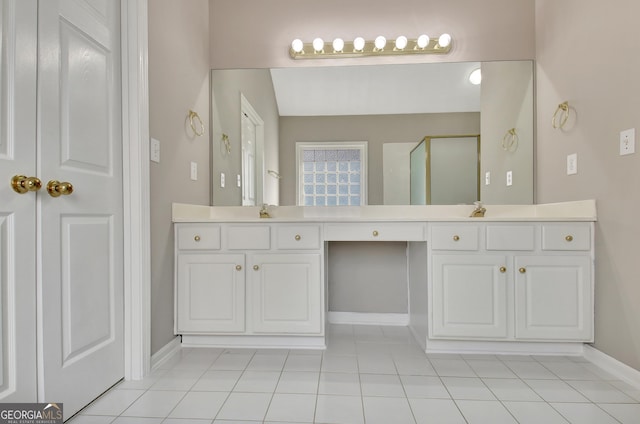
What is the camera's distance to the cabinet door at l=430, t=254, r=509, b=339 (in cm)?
183

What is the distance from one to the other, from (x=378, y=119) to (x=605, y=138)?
1265mm

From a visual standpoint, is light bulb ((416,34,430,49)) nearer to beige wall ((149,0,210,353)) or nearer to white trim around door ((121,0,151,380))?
beige wall ((149,0,210,353))

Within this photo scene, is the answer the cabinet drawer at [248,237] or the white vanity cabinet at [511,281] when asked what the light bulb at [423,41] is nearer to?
the white vanity cabinet at [511,281]

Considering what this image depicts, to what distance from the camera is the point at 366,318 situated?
248cm

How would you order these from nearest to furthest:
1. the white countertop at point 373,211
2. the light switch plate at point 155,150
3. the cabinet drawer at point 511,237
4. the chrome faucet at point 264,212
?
the light switch plate at point 155,150 → the cabinet drawer at point 511,237 → the white countertop at point 373,211 → the chrome faucet at point 264,212

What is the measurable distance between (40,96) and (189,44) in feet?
3.85

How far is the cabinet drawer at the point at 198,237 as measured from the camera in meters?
1.94

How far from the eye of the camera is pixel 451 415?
130 centimetres

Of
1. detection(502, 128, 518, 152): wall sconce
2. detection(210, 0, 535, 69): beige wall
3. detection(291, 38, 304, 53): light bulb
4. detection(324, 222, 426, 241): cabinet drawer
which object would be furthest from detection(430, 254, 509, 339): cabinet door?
detection(291, 38, 304, 53): light bulb

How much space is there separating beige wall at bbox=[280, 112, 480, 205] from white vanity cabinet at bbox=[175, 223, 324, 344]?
544 millimetres

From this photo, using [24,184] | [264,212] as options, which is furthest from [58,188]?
[264,212]

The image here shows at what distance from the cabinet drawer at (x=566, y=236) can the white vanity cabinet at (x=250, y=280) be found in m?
1.24

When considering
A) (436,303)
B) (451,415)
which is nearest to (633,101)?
(436,303)

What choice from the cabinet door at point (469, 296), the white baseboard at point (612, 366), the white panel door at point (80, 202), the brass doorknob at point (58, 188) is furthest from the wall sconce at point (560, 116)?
the brass doorknob at point (58, 188)
